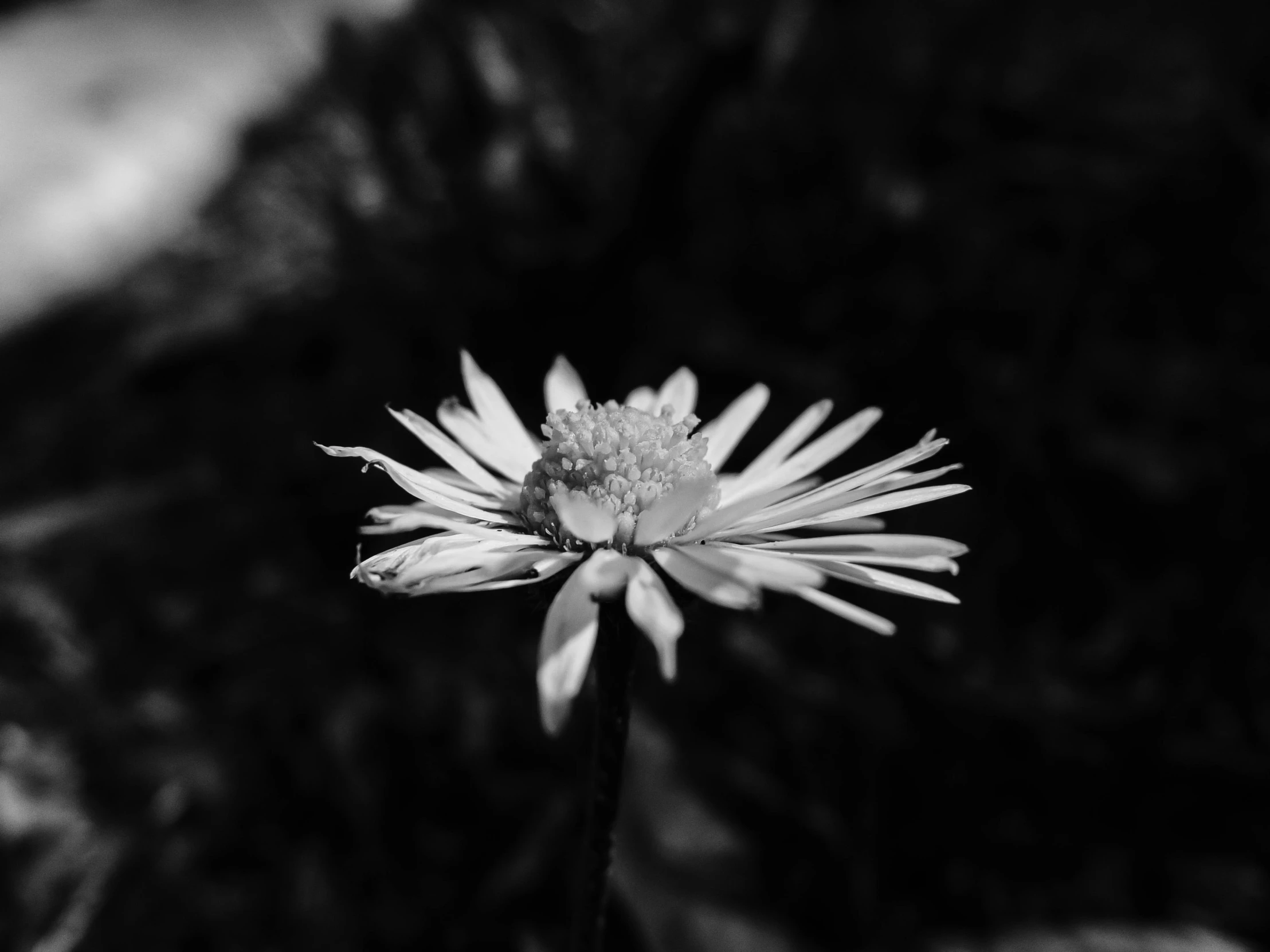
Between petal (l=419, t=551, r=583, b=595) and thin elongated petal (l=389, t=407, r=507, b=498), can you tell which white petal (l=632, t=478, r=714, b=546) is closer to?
petal (l=419, t=551, r=583, b=595)

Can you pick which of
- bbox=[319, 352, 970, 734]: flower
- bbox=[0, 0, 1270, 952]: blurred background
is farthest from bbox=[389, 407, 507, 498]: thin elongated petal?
bbox=[0, 0, 1270, 952]: blurred background

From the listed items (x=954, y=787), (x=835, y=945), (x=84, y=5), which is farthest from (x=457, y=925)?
(x=84, y=5)

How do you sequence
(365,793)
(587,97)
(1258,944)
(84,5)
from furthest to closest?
(84,5), (587,97), (365,793), (1258,944)

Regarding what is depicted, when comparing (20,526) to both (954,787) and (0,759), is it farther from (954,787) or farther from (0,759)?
(954,787)

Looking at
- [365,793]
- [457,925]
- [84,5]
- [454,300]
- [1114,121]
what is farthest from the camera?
[84,5]

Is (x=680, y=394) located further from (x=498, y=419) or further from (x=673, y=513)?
(x=673, y=513)

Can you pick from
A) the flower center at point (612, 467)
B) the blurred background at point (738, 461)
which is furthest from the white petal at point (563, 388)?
the blurred background at point (738, 461)

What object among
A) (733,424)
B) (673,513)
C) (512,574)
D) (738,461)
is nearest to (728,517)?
(673,513)
